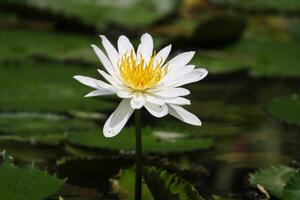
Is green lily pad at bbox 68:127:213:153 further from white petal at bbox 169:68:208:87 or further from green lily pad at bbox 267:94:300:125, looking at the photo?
white petal at bbox 169:68:208:87

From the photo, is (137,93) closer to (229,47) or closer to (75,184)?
(75,184)

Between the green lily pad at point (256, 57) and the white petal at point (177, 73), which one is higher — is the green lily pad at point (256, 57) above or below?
above

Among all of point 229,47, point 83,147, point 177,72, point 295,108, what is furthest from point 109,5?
point 177,72

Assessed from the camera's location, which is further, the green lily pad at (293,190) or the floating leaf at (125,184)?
the floating leaf at (125,184)

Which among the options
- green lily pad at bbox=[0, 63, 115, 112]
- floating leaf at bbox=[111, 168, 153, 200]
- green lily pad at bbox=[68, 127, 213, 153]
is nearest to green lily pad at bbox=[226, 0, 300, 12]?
green lily pad at bbox=[0, 63, 115, 112]

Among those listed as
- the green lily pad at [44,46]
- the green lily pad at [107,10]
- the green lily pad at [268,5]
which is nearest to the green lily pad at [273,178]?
the green lily pad at [44,46]

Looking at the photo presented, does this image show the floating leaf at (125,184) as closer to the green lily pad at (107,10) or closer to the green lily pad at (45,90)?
the green lily pad at (45,90)
